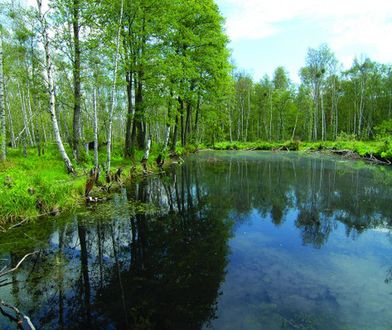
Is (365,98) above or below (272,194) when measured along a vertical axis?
above

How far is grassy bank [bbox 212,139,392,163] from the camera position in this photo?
2349 cm

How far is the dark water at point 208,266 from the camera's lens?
4.38 metres

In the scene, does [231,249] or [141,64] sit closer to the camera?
[231,249]

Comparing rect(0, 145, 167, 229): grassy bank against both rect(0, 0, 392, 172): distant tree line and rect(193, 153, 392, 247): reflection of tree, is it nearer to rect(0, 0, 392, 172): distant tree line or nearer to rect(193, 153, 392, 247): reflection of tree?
rect(0, 0, 392, 172): distant tree line

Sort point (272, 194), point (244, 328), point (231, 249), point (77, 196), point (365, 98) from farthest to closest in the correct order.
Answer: point (365, 98)
point (272, 194)
point (77, 196)
point (231, 249)
point (244, 328)

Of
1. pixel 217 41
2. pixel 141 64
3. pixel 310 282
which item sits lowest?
pixel 310 282

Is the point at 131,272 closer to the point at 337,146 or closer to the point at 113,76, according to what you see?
the point at 113,76

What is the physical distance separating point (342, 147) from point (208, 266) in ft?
106

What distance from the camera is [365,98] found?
5028 centimetres

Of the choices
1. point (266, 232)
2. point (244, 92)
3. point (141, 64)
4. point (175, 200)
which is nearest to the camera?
point (266, 232)

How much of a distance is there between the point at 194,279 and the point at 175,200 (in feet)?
21.4

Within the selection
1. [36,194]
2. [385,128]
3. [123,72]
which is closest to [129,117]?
[123,72]

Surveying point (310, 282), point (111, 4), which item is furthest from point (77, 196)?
point (111, 4)

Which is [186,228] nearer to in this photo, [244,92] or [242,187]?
[242,187]
